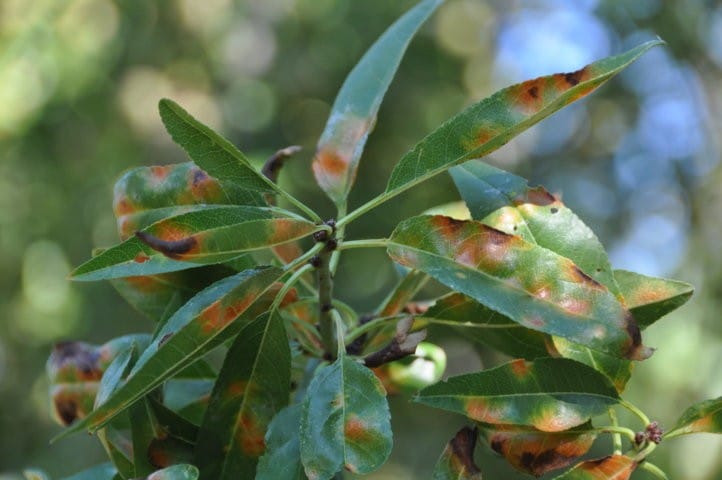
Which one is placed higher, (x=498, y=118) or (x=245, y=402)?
(x=498, y=118)

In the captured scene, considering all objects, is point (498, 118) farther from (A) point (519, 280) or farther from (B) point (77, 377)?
(B) point (77, 377)

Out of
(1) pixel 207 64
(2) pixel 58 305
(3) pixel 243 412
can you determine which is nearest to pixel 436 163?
(3) pixel 243 412

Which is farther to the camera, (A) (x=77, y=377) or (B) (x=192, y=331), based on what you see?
(A) (x=77, y=377)

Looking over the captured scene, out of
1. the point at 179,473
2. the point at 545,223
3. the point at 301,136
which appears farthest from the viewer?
the point at 301,136

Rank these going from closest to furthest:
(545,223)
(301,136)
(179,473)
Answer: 1. (179,473)
2. (545,223)
3. (301,136)

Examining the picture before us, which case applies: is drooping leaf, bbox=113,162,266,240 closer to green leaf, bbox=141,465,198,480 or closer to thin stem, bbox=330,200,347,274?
thin stem, bbox=330,200,347,274

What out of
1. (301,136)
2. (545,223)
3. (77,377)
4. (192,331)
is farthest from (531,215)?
(301,136)
